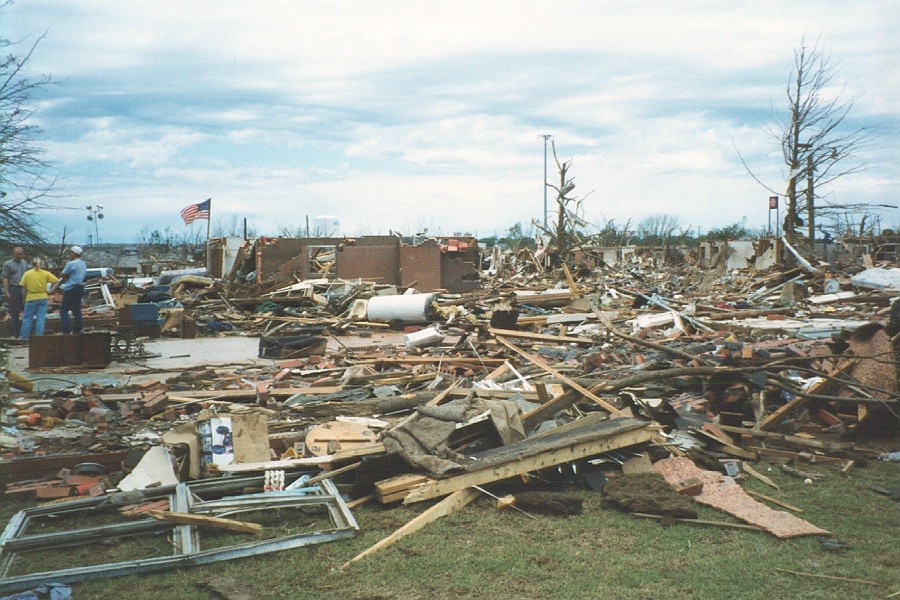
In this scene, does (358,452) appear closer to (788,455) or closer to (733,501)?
(733,501)

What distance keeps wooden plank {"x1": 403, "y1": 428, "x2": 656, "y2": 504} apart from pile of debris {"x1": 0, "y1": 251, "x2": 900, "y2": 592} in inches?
0.5

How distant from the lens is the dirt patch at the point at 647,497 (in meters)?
5.64

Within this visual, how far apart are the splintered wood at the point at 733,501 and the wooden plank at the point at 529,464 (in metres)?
0.37

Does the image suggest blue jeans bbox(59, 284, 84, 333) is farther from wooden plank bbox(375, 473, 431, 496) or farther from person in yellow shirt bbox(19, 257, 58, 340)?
wooden plank bbox(375, 473, 431, 496)

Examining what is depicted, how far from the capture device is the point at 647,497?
230 inches

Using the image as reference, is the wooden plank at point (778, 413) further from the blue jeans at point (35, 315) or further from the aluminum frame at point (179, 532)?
the blue jeans at point (35, 315)

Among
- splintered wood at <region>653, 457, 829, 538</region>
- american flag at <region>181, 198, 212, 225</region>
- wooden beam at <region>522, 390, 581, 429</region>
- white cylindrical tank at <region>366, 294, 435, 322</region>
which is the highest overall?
american flag at <region>181, 198, 212, 225</region>

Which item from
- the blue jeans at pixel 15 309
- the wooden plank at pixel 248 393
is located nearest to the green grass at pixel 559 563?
the wooden plank at pixel 248 393

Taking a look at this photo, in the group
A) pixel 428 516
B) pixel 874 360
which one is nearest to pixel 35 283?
pixel 428 516

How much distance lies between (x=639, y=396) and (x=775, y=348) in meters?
2.90

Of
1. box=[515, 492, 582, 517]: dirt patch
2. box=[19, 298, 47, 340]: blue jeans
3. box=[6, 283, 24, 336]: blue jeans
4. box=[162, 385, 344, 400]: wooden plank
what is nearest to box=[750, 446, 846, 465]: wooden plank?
box=[515, 492, 582, 517]: dirt patch

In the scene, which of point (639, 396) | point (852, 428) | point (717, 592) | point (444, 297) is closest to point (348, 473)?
point (717, 592)

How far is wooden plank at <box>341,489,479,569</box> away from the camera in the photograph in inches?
199

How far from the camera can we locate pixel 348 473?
645 centimetres
